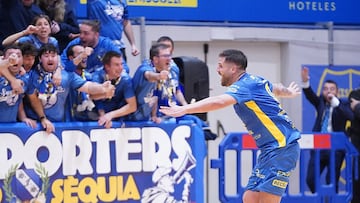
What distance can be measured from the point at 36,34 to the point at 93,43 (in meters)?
0.75

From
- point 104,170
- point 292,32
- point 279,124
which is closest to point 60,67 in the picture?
point 104,170

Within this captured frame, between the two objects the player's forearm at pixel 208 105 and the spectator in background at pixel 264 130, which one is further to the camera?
the spectator in background at pixel 264 130

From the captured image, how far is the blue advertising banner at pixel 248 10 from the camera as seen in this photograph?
12.1 m

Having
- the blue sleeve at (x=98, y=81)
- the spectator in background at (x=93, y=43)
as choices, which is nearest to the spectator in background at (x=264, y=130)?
the blue sleeve at (x=98, y=81)

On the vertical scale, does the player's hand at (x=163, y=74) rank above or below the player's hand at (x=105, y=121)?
above

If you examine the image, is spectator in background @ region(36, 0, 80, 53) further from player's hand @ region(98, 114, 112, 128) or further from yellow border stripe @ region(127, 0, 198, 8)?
yellow border stripe @ region(127, 0, 198, 8)

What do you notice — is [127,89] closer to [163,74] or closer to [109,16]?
[163,74]

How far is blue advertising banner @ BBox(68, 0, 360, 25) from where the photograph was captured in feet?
39.5

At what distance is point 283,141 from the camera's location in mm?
7188

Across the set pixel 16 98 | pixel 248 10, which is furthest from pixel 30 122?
pixel 248 10

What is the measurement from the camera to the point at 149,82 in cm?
889

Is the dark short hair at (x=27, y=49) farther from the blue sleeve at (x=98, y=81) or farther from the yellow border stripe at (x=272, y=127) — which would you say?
the yellow border stripe at (x=272, y=127)

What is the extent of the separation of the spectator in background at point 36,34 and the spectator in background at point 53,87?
1.16ft

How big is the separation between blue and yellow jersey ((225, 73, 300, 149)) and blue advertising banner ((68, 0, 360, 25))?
16.2ft
